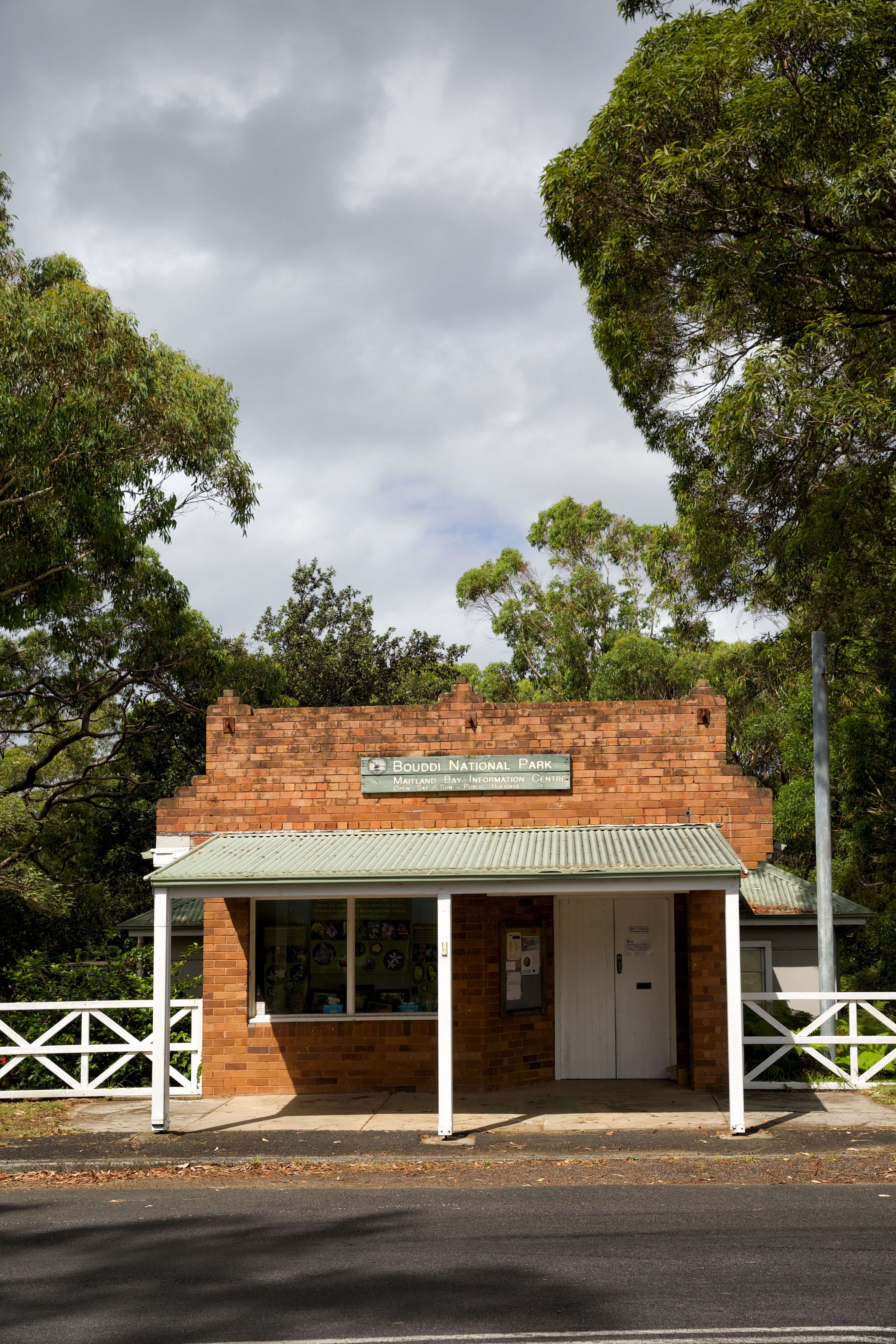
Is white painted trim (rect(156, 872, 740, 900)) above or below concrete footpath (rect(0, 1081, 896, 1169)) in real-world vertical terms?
above

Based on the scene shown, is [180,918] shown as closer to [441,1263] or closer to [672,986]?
[672,986]

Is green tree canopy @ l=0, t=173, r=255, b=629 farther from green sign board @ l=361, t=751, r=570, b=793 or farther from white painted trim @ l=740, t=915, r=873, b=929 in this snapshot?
white painted trim @ l=740, t=915, r=873, b=929

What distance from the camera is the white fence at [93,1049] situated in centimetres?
1387

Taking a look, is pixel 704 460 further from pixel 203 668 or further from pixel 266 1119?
pixel 266 1119

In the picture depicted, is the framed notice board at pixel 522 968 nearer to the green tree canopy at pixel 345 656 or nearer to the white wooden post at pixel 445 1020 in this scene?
the white wooden post at pixel 445 1020

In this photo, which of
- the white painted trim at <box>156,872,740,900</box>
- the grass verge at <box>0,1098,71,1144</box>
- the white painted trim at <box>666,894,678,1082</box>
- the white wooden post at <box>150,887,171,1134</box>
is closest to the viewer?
the white painted trim at <box>156,872,740,900</box>

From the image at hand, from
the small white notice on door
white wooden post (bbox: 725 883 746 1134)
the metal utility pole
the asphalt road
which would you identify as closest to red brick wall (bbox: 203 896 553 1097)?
the small white notice on door

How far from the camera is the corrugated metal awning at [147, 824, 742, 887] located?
39.9ft

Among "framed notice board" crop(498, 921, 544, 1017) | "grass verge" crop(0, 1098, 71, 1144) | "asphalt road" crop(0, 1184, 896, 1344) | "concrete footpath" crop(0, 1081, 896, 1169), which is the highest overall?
"framed notice board" crop(498, 921, 544, 1017)

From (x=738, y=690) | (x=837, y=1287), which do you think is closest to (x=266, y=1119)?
(x=837, y=1287)

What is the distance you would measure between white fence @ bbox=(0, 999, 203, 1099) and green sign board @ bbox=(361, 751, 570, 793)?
3.53 m

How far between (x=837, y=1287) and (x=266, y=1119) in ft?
24.8

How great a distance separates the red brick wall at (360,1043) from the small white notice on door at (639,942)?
5.49 feet

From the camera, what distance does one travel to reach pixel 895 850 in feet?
75.0
